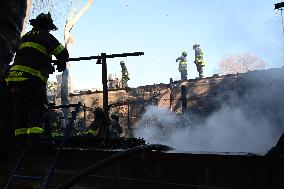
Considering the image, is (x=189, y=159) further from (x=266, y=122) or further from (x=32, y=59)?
(x=266, y=122)

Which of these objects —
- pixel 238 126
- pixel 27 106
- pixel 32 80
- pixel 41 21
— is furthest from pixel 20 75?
pixel 238 126

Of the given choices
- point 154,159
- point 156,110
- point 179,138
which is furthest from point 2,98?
point 156,110

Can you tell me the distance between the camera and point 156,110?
13.6m

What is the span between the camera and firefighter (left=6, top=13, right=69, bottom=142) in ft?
12.7

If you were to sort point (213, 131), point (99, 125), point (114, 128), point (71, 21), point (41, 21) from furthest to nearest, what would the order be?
1. point (71, 21)
2. point (213, 131)
3. point (114, 128)
4. point (99, 125)
5. point (41, 21)

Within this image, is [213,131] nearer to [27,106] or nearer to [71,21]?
[27,106]

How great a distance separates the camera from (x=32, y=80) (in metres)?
3.93

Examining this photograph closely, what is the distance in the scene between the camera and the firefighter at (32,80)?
12.7 ft

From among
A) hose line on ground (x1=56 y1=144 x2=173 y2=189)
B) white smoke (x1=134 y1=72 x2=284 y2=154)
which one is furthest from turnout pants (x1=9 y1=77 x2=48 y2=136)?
white smoke (x1=134 y1=72 x2=284 y2=154)

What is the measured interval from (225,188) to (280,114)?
8.88 m

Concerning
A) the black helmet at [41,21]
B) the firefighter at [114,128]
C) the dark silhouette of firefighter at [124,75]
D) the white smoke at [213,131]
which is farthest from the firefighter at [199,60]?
the black helmet at [41,21]

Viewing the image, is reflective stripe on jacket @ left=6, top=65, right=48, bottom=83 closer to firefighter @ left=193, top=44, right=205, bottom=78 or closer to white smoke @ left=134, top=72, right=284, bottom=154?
white smoke @ left=134, top=72, right=284, bottom=154

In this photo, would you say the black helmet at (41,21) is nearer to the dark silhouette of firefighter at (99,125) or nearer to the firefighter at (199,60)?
the dark silhouette of firefighter at (99,125)

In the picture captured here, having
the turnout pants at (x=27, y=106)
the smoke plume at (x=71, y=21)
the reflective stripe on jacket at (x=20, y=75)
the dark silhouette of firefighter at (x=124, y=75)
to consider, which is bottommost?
the turnout pants at (x=27, y=106)
